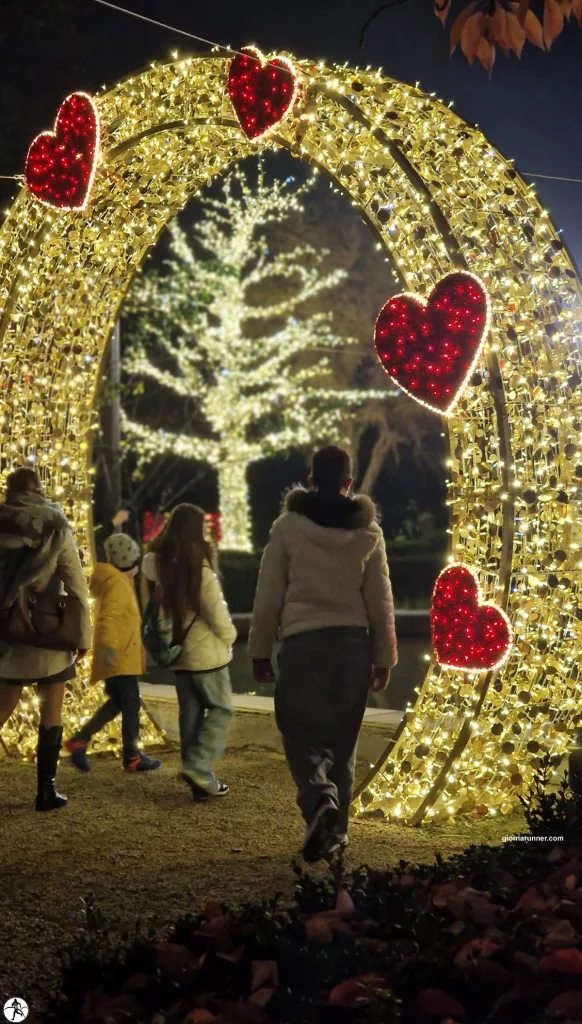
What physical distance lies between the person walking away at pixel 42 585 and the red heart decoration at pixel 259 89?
2.26m

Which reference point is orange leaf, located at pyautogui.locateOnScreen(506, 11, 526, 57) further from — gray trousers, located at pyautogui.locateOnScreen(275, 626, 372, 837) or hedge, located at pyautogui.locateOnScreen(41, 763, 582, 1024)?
hedge, located at pyautogui.locateOnScreen(41, 763, 582, 1024)

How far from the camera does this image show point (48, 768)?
706cm

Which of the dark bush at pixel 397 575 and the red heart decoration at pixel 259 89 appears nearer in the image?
the red heart decoration at pixel 259 89

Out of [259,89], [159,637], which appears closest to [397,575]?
[159,637]

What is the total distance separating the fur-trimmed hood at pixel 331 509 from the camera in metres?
5.75

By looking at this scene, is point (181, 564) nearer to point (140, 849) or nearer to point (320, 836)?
point (140, 849)

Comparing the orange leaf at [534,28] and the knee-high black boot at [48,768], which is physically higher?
the orange leaf at [534,28]

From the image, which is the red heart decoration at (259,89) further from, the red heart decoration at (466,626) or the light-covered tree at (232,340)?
the light-covered tree at (232,340)

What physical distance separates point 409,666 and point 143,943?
10.8m

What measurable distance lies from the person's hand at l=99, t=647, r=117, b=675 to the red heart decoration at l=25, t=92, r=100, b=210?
2.59m

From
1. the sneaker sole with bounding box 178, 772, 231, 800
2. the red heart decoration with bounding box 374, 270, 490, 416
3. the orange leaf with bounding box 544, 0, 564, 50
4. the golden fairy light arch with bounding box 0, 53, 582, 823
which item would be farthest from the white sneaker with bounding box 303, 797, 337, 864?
the orange leaf with bounding box 544, 0, 564, 50

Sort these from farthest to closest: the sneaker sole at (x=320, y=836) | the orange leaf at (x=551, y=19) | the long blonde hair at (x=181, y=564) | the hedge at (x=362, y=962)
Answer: the long blonde hair at (x=181, y=564)
the sneaker sole at (x=320, y=836)
the orange leaf at (x=551, y=19)
the hedge at (x=362, y=962)

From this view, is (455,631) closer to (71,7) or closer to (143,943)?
(143,943)

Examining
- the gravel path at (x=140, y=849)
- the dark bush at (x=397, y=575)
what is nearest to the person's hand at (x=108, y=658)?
the gravel path at (x=140, y=849)
